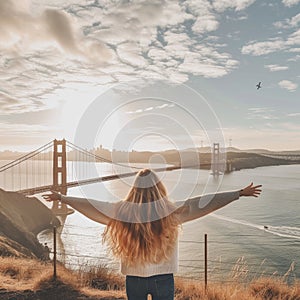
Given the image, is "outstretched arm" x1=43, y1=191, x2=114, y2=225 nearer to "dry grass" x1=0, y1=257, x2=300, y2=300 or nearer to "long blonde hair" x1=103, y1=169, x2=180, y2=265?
"long blonde hair" x1=103, y1=169, x2=180, y2=265

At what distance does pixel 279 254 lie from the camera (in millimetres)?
22094

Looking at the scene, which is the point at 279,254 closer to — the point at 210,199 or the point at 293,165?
the point at 210,199

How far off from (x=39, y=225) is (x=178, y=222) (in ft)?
98.4

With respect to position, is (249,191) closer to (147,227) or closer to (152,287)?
(147,227)

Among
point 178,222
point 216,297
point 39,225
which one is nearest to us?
point 178,222

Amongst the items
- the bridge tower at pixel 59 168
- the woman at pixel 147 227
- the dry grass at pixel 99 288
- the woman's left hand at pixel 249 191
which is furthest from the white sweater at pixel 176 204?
the bridge tower at pixel 59 168

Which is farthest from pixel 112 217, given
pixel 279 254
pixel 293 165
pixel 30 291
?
pixel 293 165

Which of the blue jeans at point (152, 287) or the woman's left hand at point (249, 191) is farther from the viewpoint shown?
the woman's left hand at point (249, 191)

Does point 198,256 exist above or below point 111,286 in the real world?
below

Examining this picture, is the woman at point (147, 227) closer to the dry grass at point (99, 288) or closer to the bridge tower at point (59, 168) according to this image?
the dry grass at point (99, 288)

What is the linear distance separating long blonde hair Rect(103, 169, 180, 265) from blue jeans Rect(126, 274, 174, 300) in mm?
105

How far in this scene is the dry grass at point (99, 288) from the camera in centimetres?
419

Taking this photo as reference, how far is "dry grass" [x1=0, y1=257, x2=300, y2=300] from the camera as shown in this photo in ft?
13.8

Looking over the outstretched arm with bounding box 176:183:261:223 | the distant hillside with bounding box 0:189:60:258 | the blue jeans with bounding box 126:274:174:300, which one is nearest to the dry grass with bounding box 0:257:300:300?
the blue jeans with bounding box 126:274:174:300
